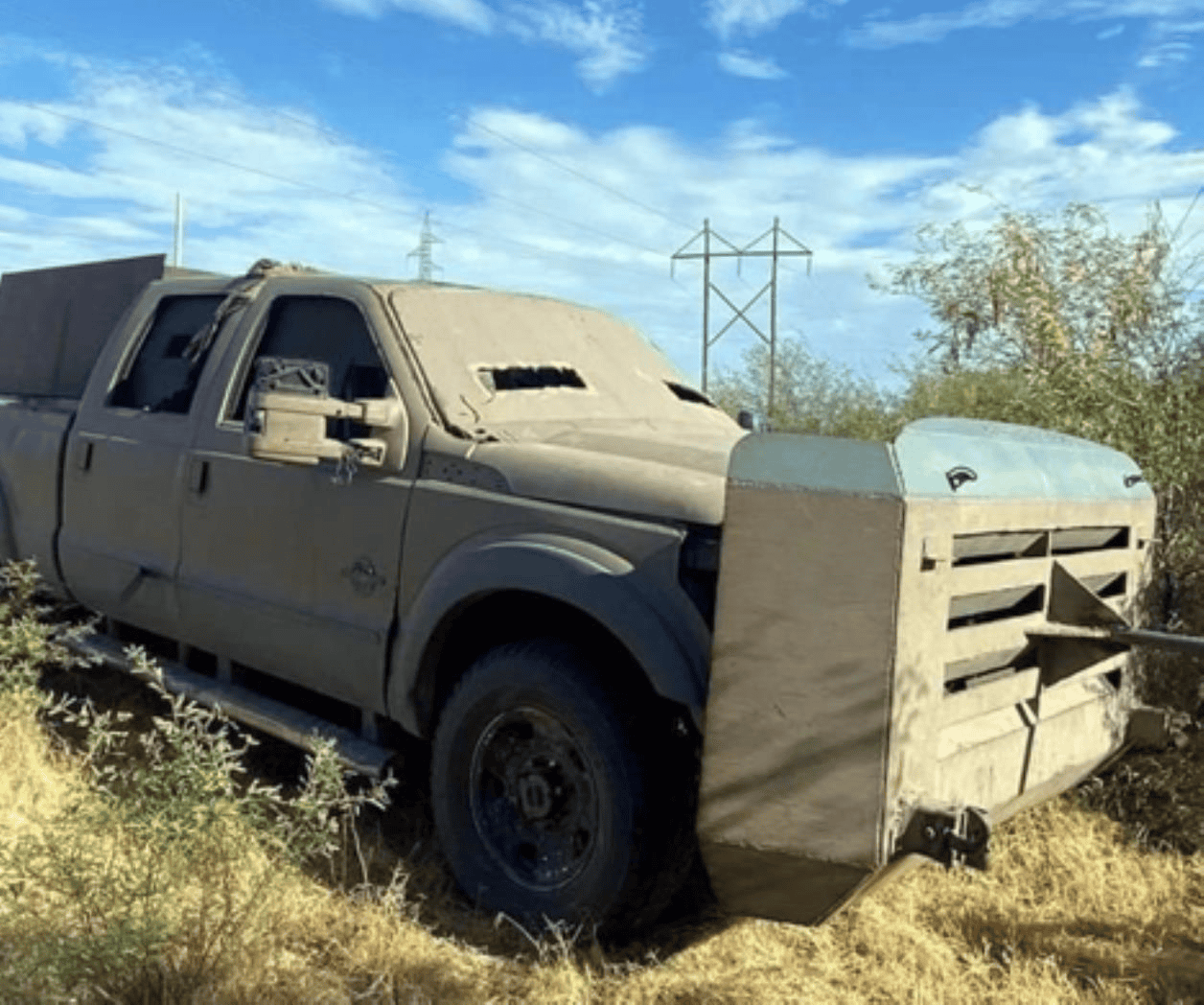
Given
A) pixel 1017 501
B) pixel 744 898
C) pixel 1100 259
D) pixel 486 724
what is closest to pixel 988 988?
pixel 744 898

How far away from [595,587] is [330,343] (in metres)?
1.79

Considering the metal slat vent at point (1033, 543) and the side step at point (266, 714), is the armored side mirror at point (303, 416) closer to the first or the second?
the side step at point (266, 714)

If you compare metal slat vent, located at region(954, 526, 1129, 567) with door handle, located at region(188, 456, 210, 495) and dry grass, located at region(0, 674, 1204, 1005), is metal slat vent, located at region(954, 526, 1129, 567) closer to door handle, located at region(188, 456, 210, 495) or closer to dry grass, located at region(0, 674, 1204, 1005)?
dry grass, located at region(0, 674, 1204, 1005)

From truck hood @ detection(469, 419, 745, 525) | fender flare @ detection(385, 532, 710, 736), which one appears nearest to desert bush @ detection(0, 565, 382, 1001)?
fender flare @ detection(385, 532, 710, 736)

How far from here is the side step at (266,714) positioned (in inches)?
154

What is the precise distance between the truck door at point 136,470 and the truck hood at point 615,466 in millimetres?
1666

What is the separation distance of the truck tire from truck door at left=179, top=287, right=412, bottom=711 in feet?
1.52

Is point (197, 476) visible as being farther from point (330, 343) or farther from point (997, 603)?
point (997, 603)

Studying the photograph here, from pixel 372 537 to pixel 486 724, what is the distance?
0.75 metres

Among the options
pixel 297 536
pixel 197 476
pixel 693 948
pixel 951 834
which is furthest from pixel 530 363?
pixel 951 834

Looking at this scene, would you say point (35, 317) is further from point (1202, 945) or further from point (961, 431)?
point (1202, 945)

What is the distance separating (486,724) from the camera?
3.57 meters

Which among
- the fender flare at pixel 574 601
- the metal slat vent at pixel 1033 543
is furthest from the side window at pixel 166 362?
the metal slat vent at pixel 1033 543

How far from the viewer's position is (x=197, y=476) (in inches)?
183
